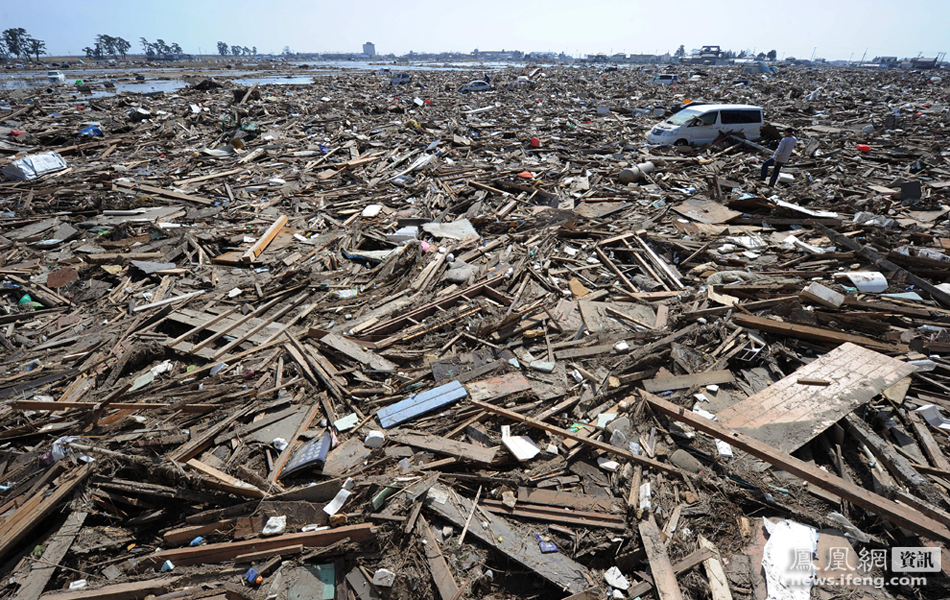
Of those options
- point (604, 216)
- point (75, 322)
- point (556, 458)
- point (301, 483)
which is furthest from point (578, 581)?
point (604, 216)

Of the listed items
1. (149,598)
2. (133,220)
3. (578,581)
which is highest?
(133,220)

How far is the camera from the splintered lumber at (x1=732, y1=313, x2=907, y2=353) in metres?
5.11

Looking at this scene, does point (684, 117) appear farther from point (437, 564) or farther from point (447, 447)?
point (437, 564)

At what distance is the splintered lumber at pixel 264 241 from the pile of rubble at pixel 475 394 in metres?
0.06

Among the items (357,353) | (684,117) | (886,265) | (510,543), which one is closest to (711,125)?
(684,117)

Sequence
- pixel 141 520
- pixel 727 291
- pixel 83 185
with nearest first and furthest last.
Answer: pixel 141 520, pixel 727 291, pixel 83 185

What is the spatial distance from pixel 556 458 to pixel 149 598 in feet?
11.0

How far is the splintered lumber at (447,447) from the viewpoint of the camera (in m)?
3.95

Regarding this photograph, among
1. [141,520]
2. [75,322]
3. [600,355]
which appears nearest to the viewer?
[141,520]

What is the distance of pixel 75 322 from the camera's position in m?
6.12

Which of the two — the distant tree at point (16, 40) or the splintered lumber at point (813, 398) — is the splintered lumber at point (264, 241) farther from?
the distant tree at point (16, 40)

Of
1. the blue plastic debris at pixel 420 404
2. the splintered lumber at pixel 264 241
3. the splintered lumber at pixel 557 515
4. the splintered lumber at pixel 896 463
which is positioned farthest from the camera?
the splintered lumber at pixel 264 241

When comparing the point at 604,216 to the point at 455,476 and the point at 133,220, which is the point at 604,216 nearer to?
the point at 455,476

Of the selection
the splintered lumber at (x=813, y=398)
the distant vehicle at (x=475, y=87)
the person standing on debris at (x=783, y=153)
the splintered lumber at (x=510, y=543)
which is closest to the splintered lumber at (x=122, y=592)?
the splintered lumber at (x=510, y=543)
